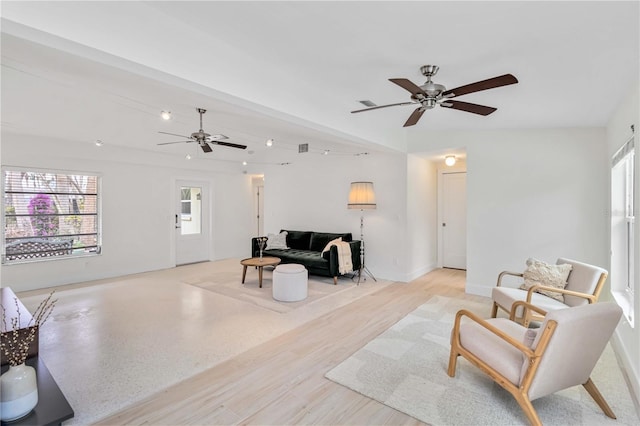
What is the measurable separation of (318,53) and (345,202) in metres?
3.99

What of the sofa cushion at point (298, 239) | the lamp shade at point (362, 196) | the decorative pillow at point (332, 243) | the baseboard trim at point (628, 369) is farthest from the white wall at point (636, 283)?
the sofa cushion at point (298, 239)

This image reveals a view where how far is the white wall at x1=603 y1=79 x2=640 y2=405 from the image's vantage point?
2.48 m

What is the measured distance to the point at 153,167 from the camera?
7.00 m

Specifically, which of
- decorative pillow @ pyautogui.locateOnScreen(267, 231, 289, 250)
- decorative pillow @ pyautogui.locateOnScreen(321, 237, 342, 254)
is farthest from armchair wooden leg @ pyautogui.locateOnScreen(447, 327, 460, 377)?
decorative pillow @ pyautogui.locateOnScreen(267, 231, 289, 250)

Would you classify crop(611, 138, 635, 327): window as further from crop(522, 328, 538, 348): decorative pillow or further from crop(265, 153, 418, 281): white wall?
crop(265, 153, 418, 281): white wall

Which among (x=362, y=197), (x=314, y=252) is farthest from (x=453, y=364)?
(x=314, y=252)

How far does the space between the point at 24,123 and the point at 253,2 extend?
15.8ft

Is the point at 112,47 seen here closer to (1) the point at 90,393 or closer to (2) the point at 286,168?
(1) the point at 90,393

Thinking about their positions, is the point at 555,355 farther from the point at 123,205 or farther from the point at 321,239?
the point at 123,205

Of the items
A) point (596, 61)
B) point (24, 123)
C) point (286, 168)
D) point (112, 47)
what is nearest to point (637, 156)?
point (596, 61)

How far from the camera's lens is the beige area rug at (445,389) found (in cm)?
215

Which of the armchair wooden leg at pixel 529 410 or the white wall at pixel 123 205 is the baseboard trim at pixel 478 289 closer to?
the armchair wooden leg at pixel 529 410

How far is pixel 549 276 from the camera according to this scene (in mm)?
3543

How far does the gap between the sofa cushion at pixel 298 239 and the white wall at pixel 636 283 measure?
16.1 feet
